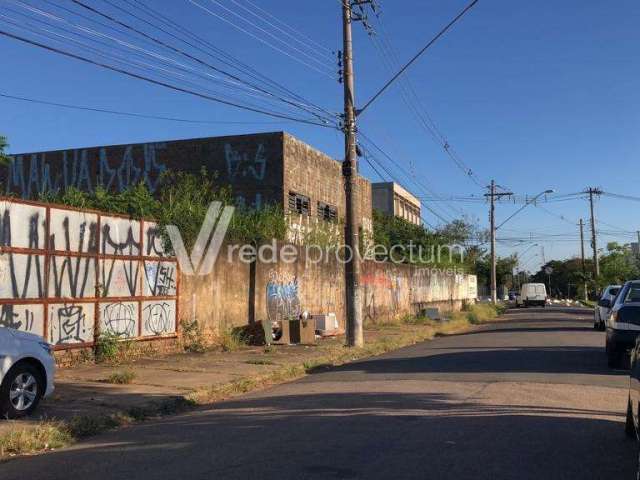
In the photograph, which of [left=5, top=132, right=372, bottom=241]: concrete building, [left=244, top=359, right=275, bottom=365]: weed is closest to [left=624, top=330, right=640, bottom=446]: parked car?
[left=244, top=359, right=275, bottom=365]: weed

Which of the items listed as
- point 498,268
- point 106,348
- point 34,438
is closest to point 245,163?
point 106,348

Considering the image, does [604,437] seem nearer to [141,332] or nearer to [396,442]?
[396,442]

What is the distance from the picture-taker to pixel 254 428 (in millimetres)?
7797

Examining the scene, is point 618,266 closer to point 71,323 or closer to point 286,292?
point 286,292

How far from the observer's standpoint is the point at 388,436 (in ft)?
23.4

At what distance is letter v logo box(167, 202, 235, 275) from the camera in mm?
15844

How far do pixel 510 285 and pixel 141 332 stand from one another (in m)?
125

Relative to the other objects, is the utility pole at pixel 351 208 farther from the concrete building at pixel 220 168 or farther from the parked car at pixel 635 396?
the parked car at pixel 635 396

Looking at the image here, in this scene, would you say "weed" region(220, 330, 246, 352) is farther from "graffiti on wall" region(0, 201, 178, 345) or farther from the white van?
the white van

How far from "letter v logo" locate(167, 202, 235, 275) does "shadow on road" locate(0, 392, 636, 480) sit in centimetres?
733

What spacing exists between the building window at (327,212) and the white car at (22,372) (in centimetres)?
2233

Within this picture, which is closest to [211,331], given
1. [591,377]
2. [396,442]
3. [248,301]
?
[248,301]

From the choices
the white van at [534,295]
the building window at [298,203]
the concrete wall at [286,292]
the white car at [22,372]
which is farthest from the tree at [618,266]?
the white car at [22,372]

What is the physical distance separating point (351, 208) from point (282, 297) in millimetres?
3967
